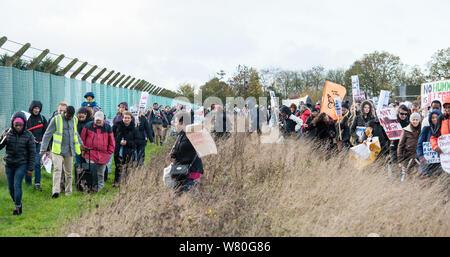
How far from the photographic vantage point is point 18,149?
8.22 meters

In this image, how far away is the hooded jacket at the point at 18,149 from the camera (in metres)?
8.19

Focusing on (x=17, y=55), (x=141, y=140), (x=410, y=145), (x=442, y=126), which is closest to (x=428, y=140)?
(x=442, y=126)

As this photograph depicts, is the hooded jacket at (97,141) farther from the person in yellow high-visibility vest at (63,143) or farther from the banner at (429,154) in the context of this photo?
the banner at (429,154)

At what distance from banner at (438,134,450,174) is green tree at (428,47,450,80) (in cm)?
4264

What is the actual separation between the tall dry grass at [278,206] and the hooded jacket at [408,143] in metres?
0.50

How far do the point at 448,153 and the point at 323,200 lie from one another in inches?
82.5

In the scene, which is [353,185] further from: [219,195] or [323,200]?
[219,195]

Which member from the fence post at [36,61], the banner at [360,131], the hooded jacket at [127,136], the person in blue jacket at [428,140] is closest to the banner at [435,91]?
the banner at [360,131]

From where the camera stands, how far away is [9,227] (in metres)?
7.41

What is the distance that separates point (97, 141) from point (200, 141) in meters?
3.55

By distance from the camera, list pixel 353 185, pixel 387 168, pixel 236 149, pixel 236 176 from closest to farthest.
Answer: pixel 353 185, pixel 236 176, pixel 387 168, pixel 236 149

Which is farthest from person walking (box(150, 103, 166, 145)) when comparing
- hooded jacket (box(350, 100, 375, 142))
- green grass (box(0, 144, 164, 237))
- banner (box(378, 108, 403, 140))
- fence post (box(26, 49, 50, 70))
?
banner (box(378, 108, 403, 140))
